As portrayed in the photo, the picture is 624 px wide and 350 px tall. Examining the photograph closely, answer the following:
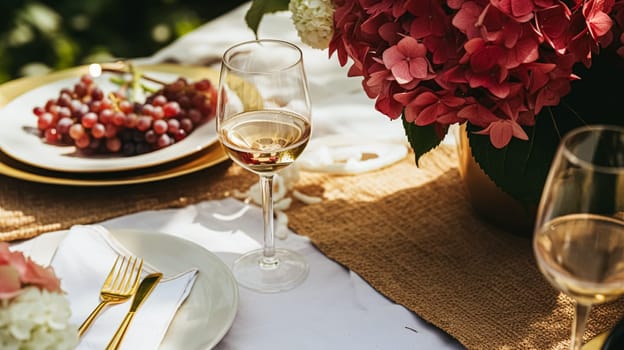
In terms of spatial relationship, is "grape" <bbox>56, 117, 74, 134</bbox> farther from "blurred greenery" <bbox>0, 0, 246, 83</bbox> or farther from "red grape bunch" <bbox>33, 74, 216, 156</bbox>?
"blurred greenery" <bbox>0, 0, 246, 83</bbox>

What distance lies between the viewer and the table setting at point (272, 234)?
103 cm

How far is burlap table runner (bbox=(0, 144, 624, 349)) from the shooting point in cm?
105

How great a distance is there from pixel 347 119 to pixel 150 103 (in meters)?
0.38

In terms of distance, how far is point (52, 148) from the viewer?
4.57 ft

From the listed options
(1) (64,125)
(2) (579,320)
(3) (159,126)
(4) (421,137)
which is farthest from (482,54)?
(1) (64,125)

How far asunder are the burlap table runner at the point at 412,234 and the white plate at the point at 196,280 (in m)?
0.14

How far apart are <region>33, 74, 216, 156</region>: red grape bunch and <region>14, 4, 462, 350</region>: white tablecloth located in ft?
0.45

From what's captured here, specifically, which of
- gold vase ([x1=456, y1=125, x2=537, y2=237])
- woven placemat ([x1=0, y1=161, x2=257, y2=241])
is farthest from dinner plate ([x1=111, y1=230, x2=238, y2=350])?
gold vase ([x1=456, y1=125, x2=537, y2=237])

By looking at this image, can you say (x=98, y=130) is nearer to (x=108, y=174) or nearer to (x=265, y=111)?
(x=108, y=174)

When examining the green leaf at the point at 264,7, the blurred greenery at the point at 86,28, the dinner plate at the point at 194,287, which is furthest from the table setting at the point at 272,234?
the blurred greenery at the point at 86,28

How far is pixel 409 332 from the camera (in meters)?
1.05

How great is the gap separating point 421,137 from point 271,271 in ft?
0.95

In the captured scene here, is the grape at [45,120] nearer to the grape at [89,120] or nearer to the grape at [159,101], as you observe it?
the grape at [89,120]

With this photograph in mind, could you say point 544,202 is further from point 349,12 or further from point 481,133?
point 349,12
